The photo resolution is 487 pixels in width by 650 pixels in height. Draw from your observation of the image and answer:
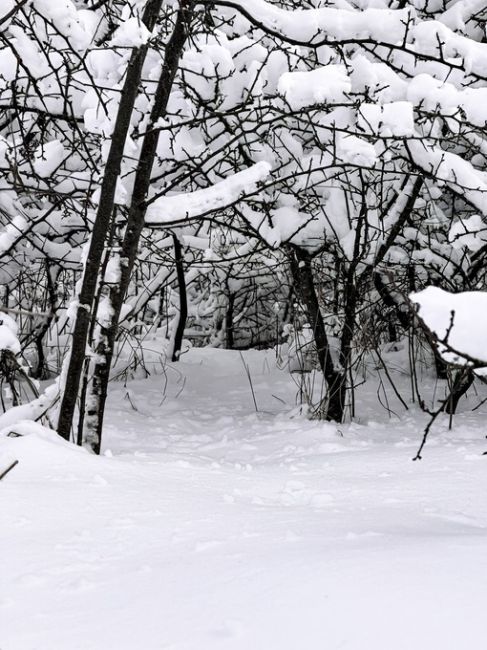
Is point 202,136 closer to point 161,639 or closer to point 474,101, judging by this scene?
point 474,101

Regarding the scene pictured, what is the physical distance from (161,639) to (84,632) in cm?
16

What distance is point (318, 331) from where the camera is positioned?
5.09 meters

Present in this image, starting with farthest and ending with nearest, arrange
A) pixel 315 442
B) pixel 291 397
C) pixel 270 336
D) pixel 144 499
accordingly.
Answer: pixel 270 336 → pixel 291 397 → pixel 315 442 → pixel 144 499

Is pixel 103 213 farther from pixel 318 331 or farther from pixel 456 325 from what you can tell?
pixel 456 325

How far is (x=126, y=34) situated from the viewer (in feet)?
9.83

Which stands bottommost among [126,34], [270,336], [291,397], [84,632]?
[84,632]

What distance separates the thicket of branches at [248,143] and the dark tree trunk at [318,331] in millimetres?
11

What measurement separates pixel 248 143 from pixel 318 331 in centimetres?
160

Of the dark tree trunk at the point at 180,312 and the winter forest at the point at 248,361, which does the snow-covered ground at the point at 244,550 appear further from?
the dark tree trunk at the point at 180,312

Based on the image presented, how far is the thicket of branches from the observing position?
11.5ft

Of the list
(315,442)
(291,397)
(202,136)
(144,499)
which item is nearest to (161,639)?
(144,499)

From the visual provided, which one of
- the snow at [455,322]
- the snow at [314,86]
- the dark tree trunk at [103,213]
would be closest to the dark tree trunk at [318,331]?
the snow at [314,86]

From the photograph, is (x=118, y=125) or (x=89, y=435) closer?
(x=118, y=125)

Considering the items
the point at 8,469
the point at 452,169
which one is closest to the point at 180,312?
the point at 452,169
